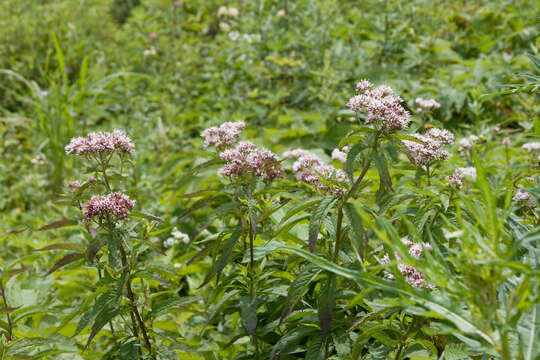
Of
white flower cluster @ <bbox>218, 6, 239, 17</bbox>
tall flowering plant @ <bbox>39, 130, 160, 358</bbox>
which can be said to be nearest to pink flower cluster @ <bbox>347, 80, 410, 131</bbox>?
tall flowering plant @ <bbox>39, 130, 160, 358</bbox>

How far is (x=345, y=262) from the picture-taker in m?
1.76

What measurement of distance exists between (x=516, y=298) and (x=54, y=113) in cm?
479

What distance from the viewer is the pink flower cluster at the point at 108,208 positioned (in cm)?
174

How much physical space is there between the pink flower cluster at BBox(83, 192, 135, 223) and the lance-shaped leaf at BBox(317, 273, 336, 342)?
2.55 feet

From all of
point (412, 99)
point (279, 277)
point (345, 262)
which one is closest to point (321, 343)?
point (345, 262)

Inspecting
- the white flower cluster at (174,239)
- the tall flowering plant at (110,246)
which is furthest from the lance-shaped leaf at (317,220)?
the white flower cluster at (174,239)

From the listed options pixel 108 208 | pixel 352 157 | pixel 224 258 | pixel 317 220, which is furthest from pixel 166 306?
pixel 352 157

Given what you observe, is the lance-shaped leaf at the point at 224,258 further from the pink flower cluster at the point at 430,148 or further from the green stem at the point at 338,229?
the pink flower cluster at the point at 430,148

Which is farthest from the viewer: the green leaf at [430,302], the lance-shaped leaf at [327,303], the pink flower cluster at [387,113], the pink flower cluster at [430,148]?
the pink flower cluster at [430,148]

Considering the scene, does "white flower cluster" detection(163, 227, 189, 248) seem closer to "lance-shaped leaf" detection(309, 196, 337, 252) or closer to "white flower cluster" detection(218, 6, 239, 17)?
"lance-shaped leaf" detection(309, 196, 337, 252)

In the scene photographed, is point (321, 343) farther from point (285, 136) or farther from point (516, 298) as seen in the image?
point (285, 136)

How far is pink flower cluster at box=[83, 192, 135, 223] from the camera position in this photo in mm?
1736

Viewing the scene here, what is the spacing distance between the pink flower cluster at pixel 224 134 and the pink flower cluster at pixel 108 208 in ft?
1.87

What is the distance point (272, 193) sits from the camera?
2250 millimetres
